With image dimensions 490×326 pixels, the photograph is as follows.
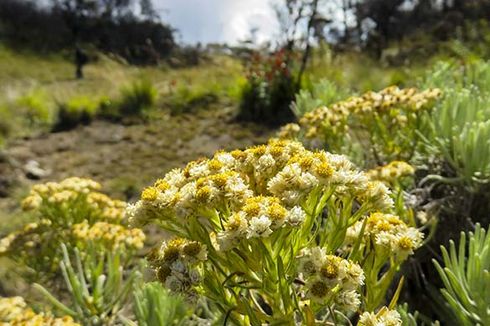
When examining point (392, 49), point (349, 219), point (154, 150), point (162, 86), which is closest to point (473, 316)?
point (349, 219)

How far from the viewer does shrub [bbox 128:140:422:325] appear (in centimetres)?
122

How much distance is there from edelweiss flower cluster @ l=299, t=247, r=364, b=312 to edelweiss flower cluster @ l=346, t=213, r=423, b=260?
208 mm

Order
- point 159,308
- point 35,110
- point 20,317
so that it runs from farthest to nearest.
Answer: point 35,110 → point 159,308 → point 20,317

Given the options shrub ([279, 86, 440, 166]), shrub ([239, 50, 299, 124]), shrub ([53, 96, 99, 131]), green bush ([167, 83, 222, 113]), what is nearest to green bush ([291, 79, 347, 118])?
shrub ([279, 86, 440, 166])

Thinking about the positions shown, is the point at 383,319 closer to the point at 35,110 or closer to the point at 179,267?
the point at 179,267

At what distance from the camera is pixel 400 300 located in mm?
2420

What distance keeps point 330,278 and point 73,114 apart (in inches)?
272

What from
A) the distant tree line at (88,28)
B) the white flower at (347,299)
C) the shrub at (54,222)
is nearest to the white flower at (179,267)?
the white flower at (347,299)

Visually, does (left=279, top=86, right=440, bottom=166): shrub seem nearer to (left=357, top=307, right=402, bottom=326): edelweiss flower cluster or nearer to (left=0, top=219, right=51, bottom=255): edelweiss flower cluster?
(left=0, top=219, right=51, bottom=255): edelweiss flower cluster

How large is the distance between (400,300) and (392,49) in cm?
2315

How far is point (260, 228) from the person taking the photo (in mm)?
1167

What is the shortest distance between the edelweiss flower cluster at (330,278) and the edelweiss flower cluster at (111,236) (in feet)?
5.58

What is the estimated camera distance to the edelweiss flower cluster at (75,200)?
302 centimetres

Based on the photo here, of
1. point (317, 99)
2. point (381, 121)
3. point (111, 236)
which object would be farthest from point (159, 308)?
point (317, 99)
